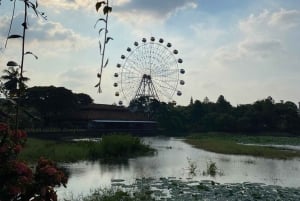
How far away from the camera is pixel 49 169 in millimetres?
4340

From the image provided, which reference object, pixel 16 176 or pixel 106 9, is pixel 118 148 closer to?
pixel 16 176

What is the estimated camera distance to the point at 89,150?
28.5 m

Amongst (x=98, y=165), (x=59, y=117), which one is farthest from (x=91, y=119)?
(x=98, y=165)

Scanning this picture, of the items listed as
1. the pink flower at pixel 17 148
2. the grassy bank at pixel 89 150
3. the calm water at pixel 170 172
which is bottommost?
the calm water at pixel 170 172

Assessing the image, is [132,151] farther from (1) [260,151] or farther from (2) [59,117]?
(2) [59,117]

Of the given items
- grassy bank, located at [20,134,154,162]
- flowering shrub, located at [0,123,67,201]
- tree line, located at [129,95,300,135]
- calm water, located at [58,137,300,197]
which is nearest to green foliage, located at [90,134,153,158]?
grassy bank, located at [20,134,154,162]

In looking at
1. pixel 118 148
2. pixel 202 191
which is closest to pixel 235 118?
pixel 118 148

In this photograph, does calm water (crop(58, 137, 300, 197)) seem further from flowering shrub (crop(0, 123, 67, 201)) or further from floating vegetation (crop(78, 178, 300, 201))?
flowering shrub (crop(0, 123, 67, 201))

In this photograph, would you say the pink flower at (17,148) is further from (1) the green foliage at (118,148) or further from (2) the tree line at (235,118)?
(2) the tree line at (235,118)

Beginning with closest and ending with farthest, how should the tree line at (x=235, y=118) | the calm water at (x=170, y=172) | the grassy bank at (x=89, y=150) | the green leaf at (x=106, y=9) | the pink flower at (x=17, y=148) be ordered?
1. the green leaf at (x=106, y=9)
2. the pink flower at (x=17, y=148)
3. the calm water at (x=170, y=172)
4. the grassy bank at (x=89, y=150)
5. the tree line at (x=235, y=118)

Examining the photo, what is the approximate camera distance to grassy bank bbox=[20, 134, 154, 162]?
81.5 ft

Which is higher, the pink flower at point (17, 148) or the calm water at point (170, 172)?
the pink flower at point (17, 148)

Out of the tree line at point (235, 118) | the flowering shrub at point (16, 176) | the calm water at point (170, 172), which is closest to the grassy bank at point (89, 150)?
the calm water at point (170, 172)

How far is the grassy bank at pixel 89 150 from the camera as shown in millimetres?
24844
